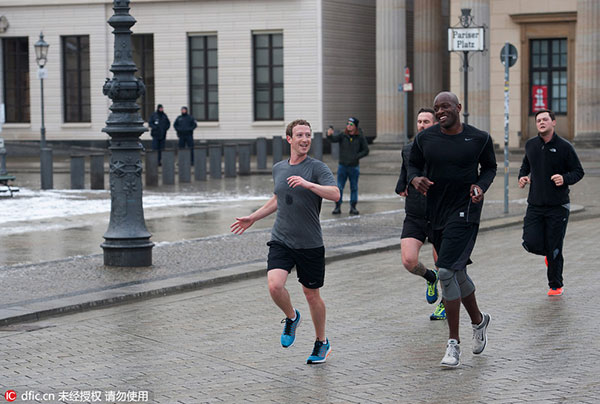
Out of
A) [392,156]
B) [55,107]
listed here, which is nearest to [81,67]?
[55,107]

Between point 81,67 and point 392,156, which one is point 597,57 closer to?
point 392,156

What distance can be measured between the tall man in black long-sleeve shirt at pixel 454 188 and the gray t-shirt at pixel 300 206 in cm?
65

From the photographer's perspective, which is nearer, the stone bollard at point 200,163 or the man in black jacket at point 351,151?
the man in black jacket at point 351,151

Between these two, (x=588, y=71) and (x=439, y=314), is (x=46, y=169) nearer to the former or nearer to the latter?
(x=439, y=314)

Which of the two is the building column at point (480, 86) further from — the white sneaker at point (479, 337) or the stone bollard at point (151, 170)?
the white sneaker at point (479, 337)

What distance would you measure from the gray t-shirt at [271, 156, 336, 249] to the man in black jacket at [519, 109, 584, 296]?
3.68m

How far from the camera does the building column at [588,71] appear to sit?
3856 cm

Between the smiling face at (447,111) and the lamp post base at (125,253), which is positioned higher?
the smiling face at (447,111)

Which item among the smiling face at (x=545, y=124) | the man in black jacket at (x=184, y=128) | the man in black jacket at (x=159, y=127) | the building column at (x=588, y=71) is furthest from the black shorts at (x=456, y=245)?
the building column at (x=588, y=71)

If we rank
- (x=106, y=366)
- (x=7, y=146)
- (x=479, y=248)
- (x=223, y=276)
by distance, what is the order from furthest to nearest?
(x=7, y=146) < (x=479, y=248) < (x=223, y=276) < (x=106, y=366)

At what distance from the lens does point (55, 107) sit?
46.2m

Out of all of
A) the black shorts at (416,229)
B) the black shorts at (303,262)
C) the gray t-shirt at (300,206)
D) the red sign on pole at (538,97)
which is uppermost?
the red sign on pole at (538,97)

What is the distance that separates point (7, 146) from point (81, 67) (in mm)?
4215

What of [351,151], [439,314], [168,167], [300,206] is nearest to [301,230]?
[300,206]
